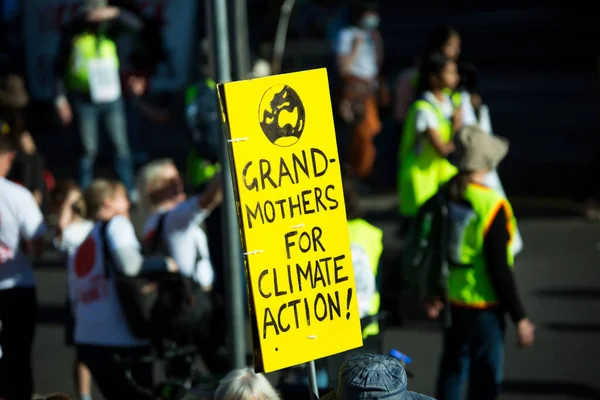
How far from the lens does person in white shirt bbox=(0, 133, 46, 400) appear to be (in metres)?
5.54

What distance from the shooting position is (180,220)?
18.8 feet

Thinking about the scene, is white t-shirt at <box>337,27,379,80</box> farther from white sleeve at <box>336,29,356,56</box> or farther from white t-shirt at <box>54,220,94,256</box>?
white t-shirt at <box>54,220,94,256</box>

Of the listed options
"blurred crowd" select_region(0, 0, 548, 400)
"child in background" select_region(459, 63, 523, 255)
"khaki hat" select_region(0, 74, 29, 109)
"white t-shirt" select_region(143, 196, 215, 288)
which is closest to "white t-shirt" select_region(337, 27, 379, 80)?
"child in background" select_region(459, 63, 523, 255)

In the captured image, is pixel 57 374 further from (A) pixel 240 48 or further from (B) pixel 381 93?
(B) pixel 381 93

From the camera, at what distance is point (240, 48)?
5449mm

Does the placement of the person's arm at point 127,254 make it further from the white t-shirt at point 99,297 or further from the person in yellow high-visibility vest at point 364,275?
the person in yellow high-visibility vest at point 364,275

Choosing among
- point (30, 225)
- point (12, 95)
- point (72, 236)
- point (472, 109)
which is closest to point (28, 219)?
point (30, 225)

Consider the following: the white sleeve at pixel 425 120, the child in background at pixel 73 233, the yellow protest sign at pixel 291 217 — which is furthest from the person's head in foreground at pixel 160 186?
the yellow protest sign at pixel 291 217

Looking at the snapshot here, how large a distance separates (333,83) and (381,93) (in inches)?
66.8

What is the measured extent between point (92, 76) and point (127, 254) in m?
5.36

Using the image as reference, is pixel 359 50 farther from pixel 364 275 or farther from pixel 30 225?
pixel 364 275

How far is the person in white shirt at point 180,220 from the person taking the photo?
5715 millimetres

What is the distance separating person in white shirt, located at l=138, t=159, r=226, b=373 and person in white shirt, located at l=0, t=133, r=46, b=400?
61 cm

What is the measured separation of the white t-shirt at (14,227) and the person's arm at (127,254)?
493mm
